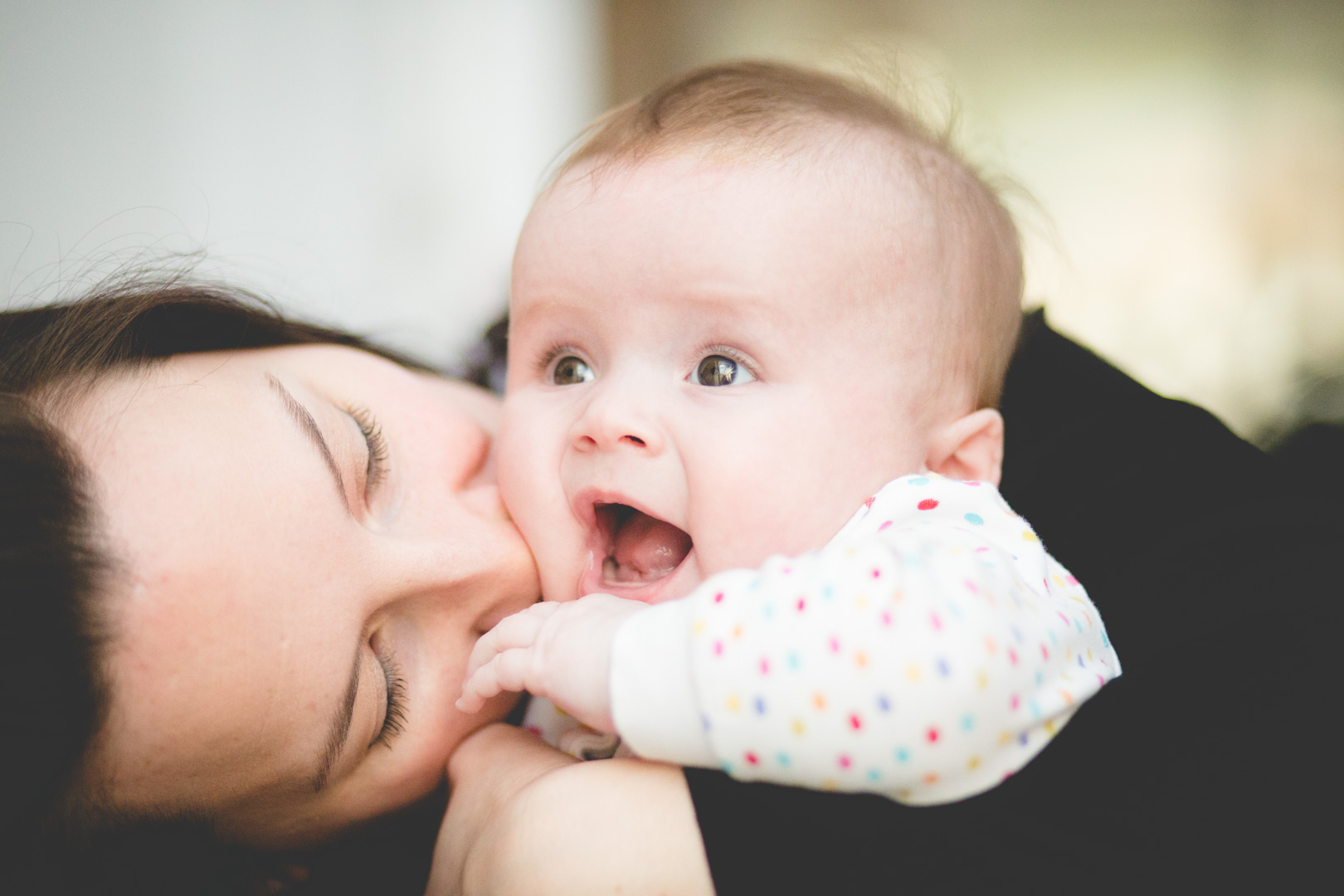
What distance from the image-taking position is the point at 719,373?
0.84 m

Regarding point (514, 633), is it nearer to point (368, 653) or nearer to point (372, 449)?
point (368, 653)

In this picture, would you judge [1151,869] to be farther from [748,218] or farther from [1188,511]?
[748,218]

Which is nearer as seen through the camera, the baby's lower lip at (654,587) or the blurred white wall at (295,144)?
the baby's lower lip at (654,587)

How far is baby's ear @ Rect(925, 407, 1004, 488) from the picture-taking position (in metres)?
0.91

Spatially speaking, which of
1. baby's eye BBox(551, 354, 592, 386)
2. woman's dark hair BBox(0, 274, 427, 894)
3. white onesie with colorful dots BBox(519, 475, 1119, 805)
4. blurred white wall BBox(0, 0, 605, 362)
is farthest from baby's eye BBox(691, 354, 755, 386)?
blurred white wall BBox(0, 0, 605, 362)

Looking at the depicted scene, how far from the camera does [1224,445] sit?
0.93 meters

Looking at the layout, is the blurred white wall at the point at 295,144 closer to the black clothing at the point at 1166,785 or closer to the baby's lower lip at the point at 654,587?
the baby's lower lip at the point at 654,587

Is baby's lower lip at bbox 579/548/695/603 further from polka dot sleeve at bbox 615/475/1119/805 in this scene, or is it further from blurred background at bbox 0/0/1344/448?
blurred background at bbox 0/0/1344/448

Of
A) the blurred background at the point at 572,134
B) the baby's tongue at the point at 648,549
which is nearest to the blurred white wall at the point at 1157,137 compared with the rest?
the blurred background at the point at 572,134

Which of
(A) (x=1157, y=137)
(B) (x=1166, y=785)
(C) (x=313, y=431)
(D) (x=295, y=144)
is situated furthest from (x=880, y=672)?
(A) (x=1157, y=137)

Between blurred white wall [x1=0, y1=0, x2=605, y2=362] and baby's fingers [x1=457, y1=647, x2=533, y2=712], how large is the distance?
86 cm

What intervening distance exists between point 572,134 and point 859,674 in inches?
128

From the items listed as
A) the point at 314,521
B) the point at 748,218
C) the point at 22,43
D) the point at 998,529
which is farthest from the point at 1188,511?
the point at 22,43

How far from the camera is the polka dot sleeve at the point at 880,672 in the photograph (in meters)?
0.57
